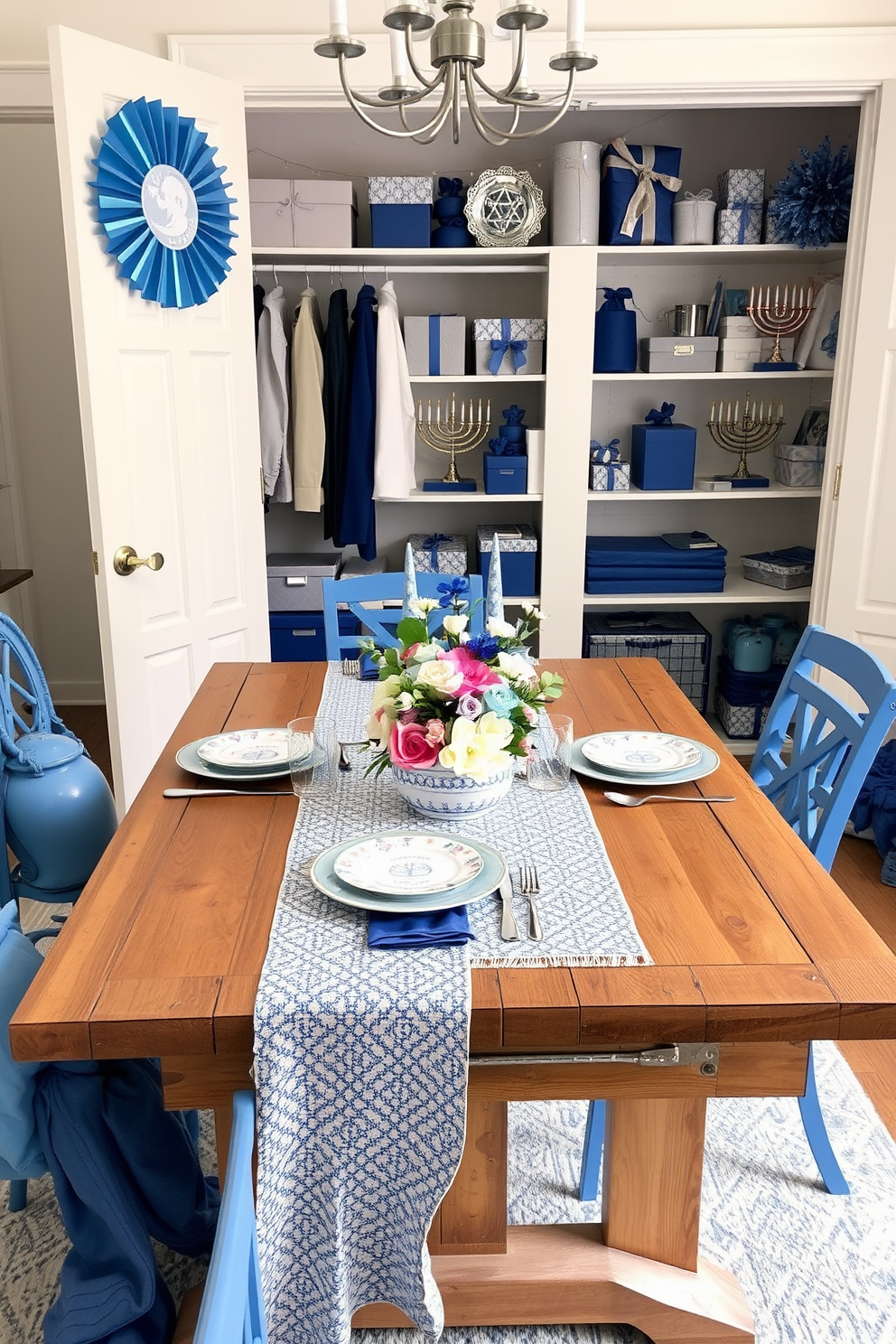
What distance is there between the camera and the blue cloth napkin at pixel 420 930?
51.2 inches

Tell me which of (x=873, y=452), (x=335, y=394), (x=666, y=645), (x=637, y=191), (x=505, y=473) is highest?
(x=637, y=191)

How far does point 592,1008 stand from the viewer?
120cm

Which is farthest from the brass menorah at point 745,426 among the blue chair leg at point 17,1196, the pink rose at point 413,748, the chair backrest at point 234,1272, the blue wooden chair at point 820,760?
the chair backrest at point 234,1272

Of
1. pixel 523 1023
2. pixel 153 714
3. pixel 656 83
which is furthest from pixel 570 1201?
pixel 656 83

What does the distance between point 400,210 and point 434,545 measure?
1.11 m

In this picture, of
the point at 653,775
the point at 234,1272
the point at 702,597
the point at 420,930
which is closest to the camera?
the point at 234,1272

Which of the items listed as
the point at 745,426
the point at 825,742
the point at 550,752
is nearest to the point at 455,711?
the point at 550,752

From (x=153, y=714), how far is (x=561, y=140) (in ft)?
8.34

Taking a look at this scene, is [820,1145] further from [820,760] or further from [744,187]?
[744,187]

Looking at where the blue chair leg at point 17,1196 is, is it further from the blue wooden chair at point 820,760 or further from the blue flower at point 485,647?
the blue flower at point 485,647

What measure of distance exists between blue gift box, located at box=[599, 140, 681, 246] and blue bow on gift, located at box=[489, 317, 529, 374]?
434 millimetres

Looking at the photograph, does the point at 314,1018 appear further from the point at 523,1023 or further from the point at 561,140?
the point at 561,140

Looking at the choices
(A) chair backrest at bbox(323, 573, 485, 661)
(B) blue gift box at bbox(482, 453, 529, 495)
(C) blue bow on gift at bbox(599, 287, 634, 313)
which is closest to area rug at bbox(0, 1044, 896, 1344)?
(A) chair backrest at bbox(323, 573, 485, 661)

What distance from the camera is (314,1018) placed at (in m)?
1.20
